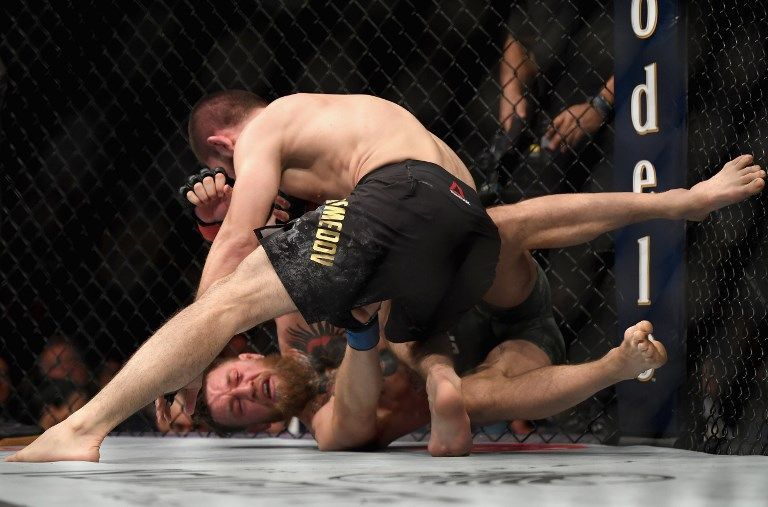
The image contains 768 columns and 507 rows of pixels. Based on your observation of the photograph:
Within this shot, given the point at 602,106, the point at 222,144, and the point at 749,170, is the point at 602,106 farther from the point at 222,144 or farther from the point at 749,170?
the point at 222,144

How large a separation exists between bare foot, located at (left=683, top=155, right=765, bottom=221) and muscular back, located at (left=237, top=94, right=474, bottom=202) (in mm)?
470

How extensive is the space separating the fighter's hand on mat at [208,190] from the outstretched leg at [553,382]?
0.71 meters

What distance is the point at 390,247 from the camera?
1.75m

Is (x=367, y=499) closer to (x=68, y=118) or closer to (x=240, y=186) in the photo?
(x=240, y=186)

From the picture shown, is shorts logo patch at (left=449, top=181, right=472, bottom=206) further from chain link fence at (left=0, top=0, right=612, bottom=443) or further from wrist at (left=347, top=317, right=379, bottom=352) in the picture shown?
chain link fence at (left=0, top=0, right=612, bottom=443)

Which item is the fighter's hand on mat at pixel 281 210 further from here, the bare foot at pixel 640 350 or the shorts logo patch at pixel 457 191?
the bare foot at pixel 640 350

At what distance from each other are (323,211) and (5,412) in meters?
2.11

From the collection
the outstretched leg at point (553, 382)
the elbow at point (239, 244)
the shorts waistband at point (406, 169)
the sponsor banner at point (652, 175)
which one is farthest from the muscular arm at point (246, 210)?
the sponsor banner at point (652, 175)

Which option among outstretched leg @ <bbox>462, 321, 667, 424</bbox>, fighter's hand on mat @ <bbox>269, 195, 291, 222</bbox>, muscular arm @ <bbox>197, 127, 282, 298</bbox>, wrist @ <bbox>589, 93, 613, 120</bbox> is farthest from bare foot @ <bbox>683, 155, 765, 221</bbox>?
fighter's hand on mat @ <bbox>269, 195, 291, 222</bbox>

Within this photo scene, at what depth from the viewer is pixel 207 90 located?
3.39 metres

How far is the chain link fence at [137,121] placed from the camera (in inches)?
122

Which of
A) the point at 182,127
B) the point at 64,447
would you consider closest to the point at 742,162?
→ the point at 64,447

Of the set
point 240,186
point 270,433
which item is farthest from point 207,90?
point 240,186

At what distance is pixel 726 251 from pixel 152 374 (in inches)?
52.7
